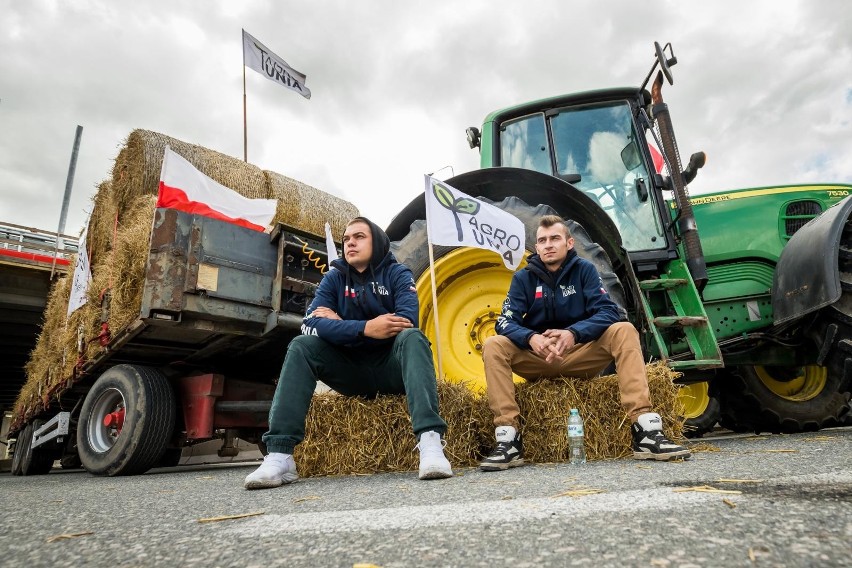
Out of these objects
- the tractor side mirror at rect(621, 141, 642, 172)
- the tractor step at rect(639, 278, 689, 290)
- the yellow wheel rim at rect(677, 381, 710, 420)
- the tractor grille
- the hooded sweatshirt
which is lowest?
the yellow wheel rim at rect(677, 381, 710, 420)

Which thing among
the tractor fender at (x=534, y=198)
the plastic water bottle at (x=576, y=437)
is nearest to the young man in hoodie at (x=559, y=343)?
the plastic water bottle at (x=576, y=437)

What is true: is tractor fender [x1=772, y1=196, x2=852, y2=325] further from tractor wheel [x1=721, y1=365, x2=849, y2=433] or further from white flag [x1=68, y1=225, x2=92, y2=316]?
white flag [x1=68, y1=225, x2=92, y2=316]

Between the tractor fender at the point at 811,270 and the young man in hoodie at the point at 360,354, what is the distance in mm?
2456

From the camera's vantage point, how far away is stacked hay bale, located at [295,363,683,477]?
2639 millimetres

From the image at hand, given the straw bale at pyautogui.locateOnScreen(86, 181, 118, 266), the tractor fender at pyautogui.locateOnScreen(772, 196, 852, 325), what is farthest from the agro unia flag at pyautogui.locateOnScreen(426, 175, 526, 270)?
the straw bale at pyautogui.locateOnScreen(86, 181, 118, 266)

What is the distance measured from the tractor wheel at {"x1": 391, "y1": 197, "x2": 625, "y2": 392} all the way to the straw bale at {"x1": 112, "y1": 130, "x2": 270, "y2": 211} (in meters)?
3.33

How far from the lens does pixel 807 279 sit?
321 cm

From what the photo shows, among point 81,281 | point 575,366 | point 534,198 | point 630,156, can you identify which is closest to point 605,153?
point 630,156

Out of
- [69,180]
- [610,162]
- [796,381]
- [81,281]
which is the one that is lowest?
[796,381]

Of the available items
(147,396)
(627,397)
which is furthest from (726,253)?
(147,396)

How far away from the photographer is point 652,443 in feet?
7.55

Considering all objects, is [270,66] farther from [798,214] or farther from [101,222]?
[798,214]

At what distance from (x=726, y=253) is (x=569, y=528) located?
4.09 metres

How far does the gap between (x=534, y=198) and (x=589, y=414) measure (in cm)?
165
